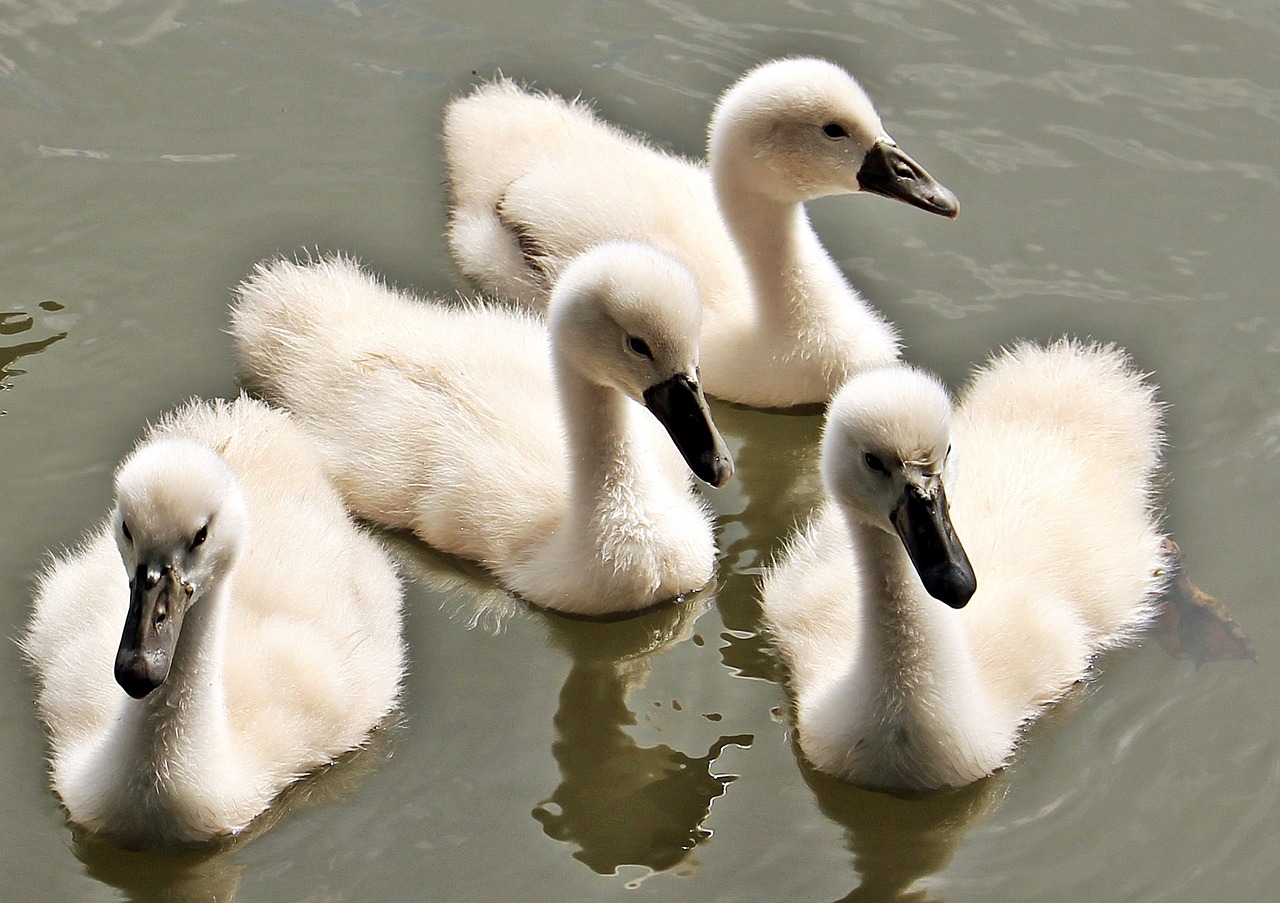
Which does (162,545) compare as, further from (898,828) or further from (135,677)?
(898,828)

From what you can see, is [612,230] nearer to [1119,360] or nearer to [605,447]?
[605,447]

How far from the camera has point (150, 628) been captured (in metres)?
3.91

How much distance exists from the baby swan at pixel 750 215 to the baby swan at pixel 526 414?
434 millimetres

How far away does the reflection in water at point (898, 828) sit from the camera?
13.9 feet

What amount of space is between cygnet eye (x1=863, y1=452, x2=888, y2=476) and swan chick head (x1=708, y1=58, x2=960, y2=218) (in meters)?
1.62

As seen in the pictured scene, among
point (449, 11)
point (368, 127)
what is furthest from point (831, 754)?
point (449, 11)

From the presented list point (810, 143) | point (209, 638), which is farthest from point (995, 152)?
point (209, 638)

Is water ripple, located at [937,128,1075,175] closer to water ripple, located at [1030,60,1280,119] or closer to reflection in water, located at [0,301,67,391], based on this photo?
water ripple, located at [1030,60,1280,119]

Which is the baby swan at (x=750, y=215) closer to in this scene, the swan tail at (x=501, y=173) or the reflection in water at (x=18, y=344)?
the swan tail at (x=501, y=173)

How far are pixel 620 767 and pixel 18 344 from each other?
2.57 m

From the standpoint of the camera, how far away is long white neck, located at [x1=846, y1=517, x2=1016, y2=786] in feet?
14.0

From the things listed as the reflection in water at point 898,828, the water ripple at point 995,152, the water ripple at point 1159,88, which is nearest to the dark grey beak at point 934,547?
the reflection in water at point 898,828

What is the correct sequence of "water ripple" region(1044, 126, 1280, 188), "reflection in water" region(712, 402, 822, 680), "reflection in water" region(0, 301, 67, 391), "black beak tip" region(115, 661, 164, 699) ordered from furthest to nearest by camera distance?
"water ripple" region(1044, 126, 1280, 188) → "reflection in water" region(0, 301, 67, 391) → "reflection in water" region(712, 402, 822, 680) → "black beak tip" region(115, 661, 164, 699)

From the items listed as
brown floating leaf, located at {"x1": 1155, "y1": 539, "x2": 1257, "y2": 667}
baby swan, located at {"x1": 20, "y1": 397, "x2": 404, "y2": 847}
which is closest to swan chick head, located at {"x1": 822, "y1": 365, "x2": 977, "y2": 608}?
brown floating leaf, located at {"x1": 1155, "y1": 539, "x2": 1257, "y2": 667}
